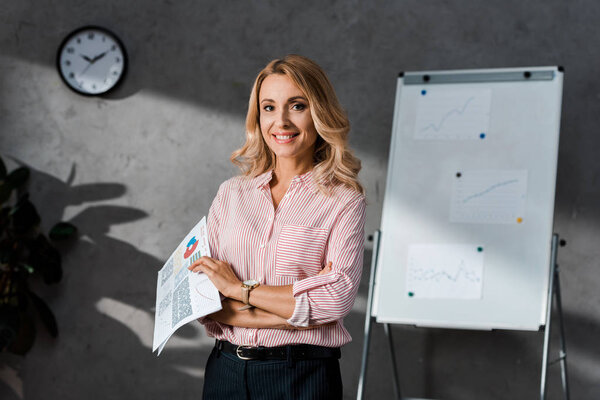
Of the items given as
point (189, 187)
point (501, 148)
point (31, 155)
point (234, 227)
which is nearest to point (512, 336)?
point (501, 148)

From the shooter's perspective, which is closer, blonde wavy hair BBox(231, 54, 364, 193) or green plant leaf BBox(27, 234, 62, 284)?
blonde wavy hair BBox(231, 54, 364, 193)

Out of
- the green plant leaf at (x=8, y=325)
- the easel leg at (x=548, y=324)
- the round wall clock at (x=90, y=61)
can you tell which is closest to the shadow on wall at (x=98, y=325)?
the green plant leaf at (x=8, y=325)

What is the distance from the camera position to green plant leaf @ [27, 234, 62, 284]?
3.50 metres

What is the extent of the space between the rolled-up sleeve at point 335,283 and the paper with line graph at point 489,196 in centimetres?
127

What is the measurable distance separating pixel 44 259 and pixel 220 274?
2.25 meters

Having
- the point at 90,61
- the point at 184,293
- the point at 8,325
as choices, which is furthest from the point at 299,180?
the point at 90,61

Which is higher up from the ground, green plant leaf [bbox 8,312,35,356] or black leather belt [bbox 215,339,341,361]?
black leather belt [bbox 215,339,341,361]

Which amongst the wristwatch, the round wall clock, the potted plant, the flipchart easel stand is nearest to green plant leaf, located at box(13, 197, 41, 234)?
the potted plant

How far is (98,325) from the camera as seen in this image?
11.8ft

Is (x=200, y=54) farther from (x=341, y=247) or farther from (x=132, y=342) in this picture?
(x=341, y=247)

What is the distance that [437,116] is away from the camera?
2881mm

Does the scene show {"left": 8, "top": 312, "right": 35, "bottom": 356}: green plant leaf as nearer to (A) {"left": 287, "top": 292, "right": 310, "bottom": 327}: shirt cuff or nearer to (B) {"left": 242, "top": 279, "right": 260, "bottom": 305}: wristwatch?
(B) {"left": 242, "top": 279, "right": 260, "bottom": 305}: wristwatch

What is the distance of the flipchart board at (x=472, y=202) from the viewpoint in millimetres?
2609

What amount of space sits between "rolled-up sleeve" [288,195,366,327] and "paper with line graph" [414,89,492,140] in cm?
139
